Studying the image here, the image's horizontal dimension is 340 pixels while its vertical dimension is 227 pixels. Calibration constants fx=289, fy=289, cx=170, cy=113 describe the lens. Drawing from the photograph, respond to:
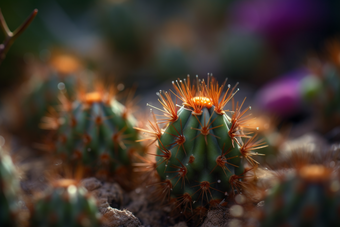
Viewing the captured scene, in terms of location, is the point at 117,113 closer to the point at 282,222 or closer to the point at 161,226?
the point at 161,226

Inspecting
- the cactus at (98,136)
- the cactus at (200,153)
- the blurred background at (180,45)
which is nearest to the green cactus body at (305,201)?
the cactus at (200,153)

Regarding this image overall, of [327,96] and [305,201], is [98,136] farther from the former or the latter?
[327,96]

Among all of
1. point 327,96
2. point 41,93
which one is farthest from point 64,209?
point 327,96

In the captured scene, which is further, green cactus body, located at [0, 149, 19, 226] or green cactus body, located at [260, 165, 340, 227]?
green cactus body, located at [0, 149, 19, 226]

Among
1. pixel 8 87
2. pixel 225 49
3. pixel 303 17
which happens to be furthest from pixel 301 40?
pixel 8 87

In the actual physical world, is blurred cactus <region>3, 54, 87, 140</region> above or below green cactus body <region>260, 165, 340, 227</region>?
above

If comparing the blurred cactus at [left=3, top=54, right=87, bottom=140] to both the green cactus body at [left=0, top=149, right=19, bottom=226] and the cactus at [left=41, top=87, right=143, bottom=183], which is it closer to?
the cactus at [left=41, top=87, right=143, bottom=183]

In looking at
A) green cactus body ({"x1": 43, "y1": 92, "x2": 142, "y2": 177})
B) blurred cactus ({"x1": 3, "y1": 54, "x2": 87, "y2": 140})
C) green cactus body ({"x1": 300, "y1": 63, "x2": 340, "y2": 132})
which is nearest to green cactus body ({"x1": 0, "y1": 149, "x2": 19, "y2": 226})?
green cactus body ({"x1": 43, "y1": 92, "x2": 142, "y2": 177})
